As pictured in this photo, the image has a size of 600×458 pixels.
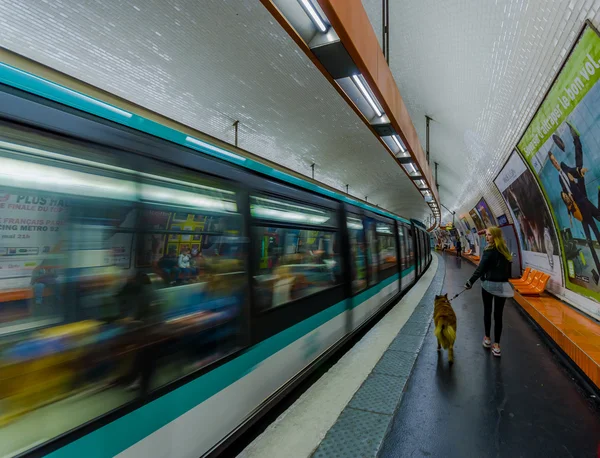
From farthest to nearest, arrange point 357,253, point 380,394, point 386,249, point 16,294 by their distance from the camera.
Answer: point 386,249
point 357,253
point 380,394
point 16,294

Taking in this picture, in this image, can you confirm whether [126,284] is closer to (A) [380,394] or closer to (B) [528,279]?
(A) [380,394]

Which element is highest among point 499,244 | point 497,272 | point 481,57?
point 481,57

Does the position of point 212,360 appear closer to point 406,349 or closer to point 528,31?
point 406,349

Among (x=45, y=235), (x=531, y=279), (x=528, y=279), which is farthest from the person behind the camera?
(x=528, y=279)

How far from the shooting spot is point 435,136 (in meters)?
8.97

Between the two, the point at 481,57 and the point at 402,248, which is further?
the point at 402,248

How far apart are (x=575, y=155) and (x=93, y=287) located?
592 centimetres

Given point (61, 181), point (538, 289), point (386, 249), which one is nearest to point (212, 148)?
point (61, 181)

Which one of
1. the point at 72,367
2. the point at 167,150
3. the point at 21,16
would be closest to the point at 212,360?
the point at 72,367

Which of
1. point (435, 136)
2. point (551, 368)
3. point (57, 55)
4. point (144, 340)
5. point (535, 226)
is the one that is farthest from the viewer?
point (435, 136)

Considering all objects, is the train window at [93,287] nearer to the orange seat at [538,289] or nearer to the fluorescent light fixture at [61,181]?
the fluorescent light fixture at [61,181]

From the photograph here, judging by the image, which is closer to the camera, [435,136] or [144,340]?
[144,340]

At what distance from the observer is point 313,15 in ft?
7.59

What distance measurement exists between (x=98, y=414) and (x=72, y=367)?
0.26m
